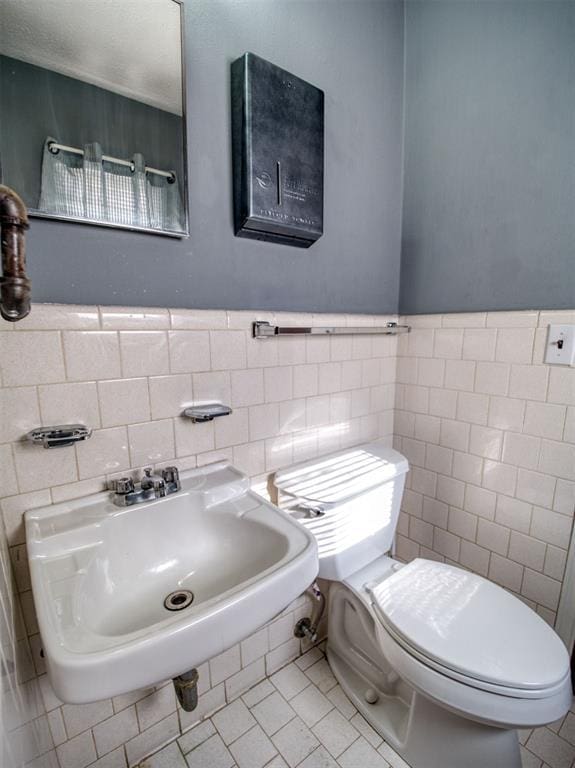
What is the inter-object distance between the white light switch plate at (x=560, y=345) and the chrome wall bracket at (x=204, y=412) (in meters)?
0.97

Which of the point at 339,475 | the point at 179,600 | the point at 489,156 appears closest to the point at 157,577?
the point at 179,600

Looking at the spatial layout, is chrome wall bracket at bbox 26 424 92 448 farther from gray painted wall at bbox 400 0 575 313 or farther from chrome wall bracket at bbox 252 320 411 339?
gray painted wall at bbox 400 0 575 313

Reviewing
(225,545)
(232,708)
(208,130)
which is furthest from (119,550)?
(208,130)

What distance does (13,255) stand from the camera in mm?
518

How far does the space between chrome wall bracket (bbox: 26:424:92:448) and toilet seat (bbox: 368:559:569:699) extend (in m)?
0.87

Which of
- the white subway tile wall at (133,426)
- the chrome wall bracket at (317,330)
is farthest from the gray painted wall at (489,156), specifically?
the white subway tile wall at (133,426)

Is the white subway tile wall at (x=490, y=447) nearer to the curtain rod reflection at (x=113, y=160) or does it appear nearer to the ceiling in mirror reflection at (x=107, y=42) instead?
the curtain rod reflection at (x=113, y=160)

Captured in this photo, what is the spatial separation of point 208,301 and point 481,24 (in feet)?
4.13

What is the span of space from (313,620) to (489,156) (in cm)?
173

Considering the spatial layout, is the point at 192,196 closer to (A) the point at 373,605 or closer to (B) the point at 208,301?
(B) the point at 208,301

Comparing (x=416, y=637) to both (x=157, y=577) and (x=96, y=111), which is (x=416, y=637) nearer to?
(x=157, y=577)


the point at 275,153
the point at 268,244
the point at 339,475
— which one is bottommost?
the point at 339,475

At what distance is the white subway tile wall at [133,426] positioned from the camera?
722mm

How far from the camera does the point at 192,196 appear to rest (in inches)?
35.8
